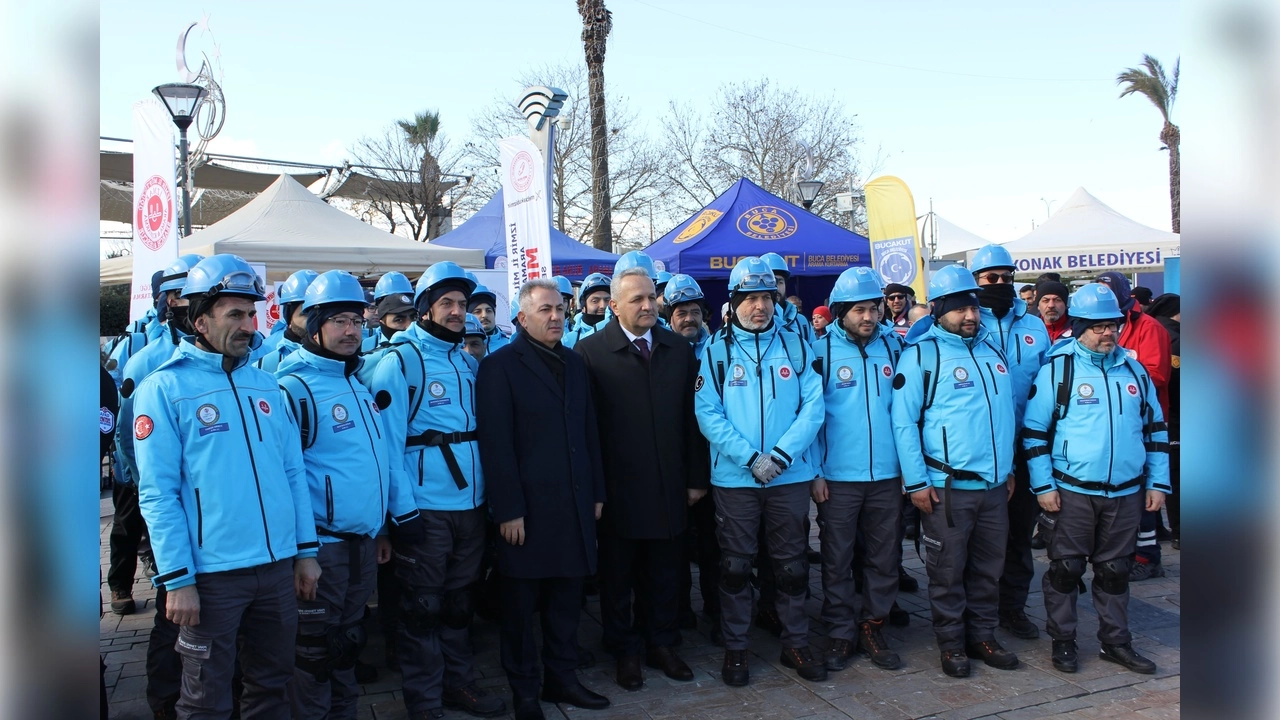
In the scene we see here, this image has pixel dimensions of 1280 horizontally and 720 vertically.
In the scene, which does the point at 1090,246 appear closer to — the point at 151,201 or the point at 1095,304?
the point at 1095,304

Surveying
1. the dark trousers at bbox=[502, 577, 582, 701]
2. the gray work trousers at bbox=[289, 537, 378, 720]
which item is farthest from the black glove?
the dark trousers at bbox=[502, 577, 582, 701]

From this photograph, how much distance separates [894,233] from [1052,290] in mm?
3802

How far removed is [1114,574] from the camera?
5000 mm

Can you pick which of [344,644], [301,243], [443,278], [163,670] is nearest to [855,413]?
[443,278]

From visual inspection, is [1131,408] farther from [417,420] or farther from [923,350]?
[417,420]

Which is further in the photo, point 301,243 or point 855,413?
point 301,243

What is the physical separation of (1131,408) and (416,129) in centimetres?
3349

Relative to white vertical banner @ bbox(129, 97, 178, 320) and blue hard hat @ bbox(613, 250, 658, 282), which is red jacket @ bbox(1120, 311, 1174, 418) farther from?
white vertical banner @ bbox(129, 97, 178, 320)

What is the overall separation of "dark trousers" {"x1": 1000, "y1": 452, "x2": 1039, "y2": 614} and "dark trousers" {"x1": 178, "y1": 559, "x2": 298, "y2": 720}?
429 centimetres

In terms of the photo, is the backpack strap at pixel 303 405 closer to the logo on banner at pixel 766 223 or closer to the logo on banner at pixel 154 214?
the logo on banner at pixel 154 214

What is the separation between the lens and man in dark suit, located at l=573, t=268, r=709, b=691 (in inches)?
194

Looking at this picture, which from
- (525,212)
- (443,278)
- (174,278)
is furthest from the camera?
(525,212)

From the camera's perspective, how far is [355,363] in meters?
4.16
